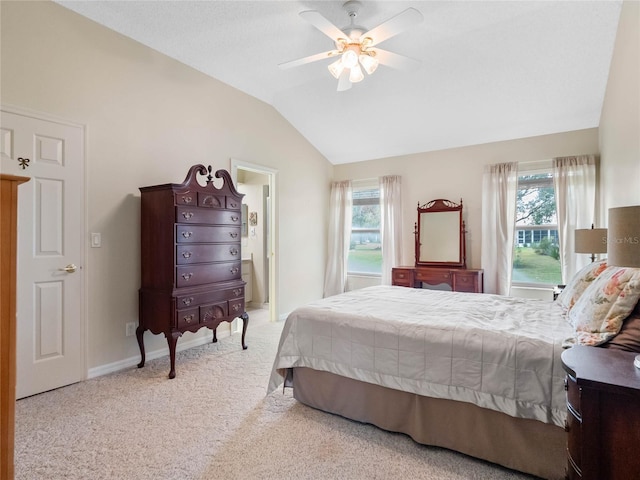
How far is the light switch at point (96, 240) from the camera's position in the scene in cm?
294

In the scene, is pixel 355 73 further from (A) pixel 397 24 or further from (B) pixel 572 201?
(B) pixel 572 201

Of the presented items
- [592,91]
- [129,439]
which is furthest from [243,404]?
[592,91]

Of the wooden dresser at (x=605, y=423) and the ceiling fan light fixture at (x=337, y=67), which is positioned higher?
the ceiling fan light fixture at (x=337, y=67)

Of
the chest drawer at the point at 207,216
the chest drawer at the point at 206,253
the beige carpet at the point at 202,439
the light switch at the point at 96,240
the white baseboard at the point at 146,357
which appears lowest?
the beige carpet at the point at 202,439

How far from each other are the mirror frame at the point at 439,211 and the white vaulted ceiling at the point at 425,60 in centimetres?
83

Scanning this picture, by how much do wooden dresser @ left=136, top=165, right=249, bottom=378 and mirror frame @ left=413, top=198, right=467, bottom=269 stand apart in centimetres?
286

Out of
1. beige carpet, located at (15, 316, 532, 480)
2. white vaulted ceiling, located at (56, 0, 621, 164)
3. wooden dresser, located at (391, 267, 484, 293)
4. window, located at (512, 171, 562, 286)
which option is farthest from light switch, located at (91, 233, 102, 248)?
window, located at (512, 171, 562, 286)

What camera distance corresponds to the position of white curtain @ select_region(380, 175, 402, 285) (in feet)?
17.3

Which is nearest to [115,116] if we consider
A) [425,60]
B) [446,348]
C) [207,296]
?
[207,296]

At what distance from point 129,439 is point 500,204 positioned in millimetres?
4553

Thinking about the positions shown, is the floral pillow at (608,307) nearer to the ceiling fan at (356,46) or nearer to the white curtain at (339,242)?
the ceiling fan at (356,46)

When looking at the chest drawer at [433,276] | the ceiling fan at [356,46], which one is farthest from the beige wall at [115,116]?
the chest drawer at [433,276]

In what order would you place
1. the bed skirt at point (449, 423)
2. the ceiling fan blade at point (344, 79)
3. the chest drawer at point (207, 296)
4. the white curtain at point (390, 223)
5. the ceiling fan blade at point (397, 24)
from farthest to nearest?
1. the white curtain at point (390, 223)
2. the chest drawer at point (207, 296)
3. the ceiling fan blade at point (344, 79)
4. the ceiling fan blade at point (397, 24)
5. the bed skirt at point (449, 423)

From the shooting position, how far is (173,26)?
9.98 feet
